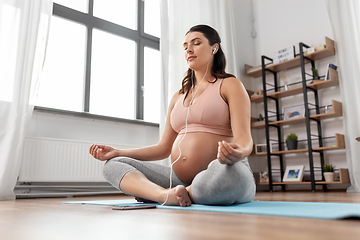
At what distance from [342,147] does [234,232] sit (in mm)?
3378

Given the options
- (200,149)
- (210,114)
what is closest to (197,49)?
(210,114)

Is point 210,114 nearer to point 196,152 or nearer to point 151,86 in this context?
point 196,152

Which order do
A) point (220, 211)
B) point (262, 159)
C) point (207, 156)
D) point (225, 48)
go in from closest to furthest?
point (220, 211), point (207, 156), point (225, 48), point (262, 159)

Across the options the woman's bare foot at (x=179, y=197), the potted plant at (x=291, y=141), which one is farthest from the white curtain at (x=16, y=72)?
the potted plant at (x=291, y=141)

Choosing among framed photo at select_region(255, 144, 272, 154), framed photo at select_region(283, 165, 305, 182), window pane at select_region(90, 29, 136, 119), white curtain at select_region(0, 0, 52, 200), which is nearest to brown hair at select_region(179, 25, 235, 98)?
white curtain at select_region(0, 0, 52, 200)

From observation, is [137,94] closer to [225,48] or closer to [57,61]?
[57,61]

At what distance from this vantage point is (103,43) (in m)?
3.58

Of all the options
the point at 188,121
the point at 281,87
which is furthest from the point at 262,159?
the point at 188,121

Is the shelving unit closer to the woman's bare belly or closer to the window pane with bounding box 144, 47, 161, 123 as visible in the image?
the window pane with bounding box 144, 47, 161, 123

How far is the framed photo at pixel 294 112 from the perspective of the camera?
403 centimetres

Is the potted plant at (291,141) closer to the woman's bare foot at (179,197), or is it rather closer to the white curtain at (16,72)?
the white curtain at (16,72)

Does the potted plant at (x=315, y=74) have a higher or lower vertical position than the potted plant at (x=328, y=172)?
higher

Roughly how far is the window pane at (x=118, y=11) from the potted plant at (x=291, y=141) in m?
2.26

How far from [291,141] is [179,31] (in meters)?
1.85
